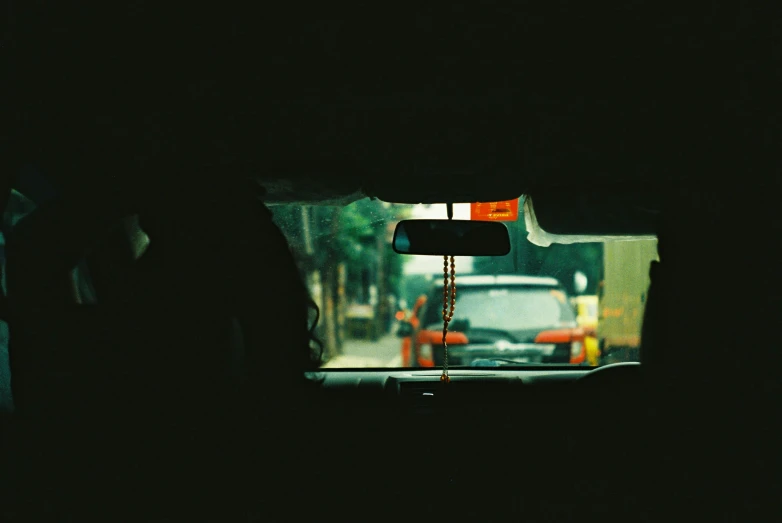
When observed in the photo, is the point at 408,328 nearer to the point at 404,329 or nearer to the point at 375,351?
the point at 404,329

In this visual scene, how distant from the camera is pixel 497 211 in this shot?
3371 mm

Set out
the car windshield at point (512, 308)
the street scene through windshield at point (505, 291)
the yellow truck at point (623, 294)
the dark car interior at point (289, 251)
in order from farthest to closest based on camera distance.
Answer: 1. the car windshield at point (512, 308)
2. the street scene through windshield at point (505, 291)
3. the yellow truck at point (623, 294)
4. the dark car interior at point (289, 251)

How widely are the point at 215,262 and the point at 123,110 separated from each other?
629mm

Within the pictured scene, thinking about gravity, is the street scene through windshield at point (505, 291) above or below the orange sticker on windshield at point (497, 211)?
below

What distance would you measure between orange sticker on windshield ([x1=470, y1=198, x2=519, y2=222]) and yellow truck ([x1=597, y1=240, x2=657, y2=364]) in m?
0.54

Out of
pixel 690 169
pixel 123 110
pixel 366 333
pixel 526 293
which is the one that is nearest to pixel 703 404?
pixel 690 169

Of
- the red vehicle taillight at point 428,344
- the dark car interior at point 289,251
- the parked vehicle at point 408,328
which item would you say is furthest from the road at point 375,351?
the dark car interior at point 289,251

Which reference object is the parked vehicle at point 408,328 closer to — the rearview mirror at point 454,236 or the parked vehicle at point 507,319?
the parked vehicle at point 507,319

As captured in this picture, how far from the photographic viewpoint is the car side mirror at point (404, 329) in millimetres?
7322

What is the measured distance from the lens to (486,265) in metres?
4.08

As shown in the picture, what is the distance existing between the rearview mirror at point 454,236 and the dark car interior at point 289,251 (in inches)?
13.6

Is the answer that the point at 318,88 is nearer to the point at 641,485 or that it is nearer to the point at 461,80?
→ the point at 461,80

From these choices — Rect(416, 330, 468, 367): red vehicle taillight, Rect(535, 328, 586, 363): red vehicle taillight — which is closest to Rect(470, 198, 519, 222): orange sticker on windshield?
Rect(535, 328, 586, 363): red vehicle taillight

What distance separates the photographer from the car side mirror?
288 inches
